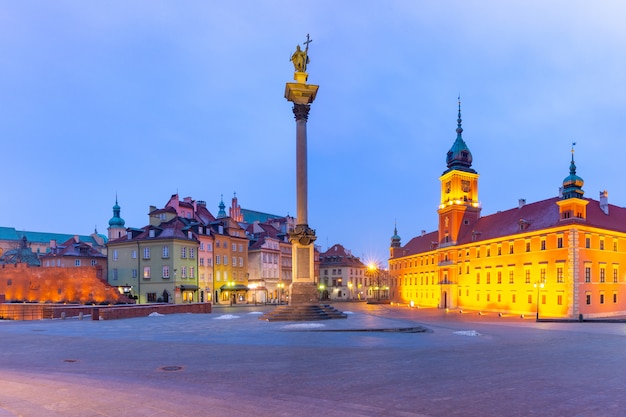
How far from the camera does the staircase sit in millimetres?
31297

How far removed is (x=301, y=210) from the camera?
3444 centimetres

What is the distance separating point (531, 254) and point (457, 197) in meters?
21.8

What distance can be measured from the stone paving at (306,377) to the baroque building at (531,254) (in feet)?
106

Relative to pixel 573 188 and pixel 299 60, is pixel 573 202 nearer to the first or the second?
pixel 573 188

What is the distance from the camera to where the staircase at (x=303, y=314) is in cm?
3130

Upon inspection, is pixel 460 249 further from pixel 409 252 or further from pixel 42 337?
pixel 42 337

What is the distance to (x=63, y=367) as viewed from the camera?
13.7 meters

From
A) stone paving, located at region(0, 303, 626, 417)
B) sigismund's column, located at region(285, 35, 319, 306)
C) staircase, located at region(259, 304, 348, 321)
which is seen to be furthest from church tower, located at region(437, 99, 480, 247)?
stone paving, located at region(0, 303, 626, 417)

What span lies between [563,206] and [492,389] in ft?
165

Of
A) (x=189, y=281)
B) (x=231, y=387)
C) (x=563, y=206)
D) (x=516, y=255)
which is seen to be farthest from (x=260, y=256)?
(x=231, y=387)

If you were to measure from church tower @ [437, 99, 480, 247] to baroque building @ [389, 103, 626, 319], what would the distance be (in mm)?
169

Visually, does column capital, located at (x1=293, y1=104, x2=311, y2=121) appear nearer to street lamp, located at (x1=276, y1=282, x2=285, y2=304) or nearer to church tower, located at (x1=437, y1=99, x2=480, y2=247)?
church tower, located at (x1=437, y1=99, x2=480, y2=247)

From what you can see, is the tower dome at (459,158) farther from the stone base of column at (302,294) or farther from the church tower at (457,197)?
the stone base of column at (302,294)

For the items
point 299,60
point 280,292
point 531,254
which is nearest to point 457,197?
point 531,254
